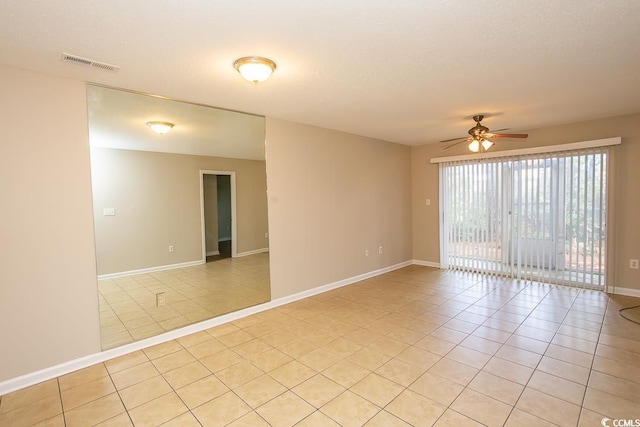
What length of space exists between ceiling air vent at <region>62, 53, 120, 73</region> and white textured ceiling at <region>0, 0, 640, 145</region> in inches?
2.4

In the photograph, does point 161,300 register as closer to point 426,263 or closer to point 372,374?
point 372,374

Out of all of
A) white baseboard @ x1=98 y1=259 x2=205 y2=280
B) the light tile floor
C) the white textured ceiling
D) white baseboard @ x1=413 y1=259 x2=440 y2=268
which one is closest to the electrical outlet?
white baseboard @ x1=98 y1=259 x2=205 y2=280

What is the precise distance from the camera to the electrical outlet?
345 centimetres

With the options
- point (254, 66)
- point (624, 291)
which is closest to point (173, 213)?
point (254, 66)

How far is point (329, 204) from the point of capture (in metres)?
4.93

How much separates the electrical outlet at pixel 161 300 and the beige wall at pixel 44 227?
0.63m

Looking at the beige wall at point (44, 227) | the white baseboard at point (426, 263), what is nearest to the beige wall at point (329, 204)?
the white baseboard at point (426, 263)

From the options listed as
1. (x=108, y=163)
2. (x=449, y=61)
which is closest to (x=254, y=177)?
(x=108, y=163)

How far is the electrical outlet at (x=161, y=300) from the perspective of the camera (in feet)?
11.3

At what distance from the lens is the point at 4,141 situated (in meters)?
2.43

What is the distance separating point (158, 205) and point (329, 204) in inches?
94.8

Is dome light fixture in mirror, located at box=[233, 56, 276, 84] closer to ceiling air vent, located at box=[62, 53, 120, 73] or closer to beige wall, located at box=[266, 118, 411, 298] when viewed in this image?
ceiling air vent, located at box=[62, 53, 120, 73]

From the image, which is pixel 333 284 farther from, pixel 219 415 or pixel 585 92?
pixel 585 92

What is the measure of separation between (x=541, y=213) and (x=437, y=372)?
3.71 meters
